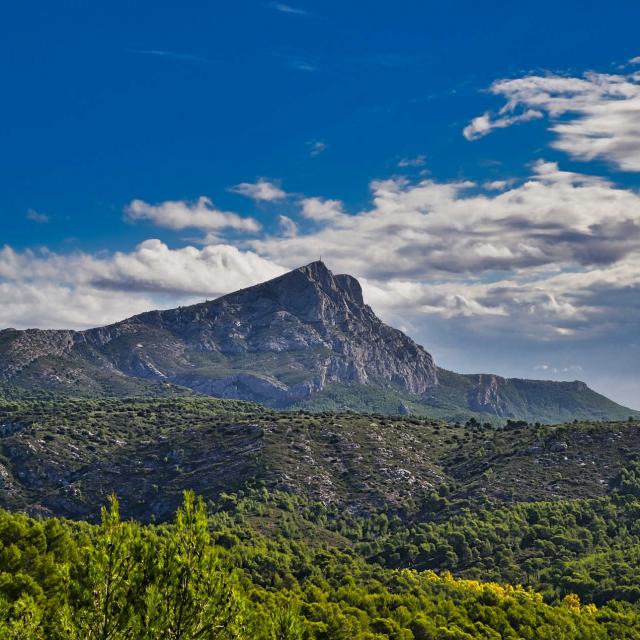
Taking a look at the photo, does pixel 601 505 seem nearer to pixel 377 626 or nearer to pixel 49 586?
pixel 377 626

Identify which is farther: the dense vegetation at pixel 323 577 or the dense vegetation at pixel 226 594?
the dense vegetation at pixel 323 577

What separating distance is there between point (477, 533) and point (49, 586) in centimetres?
12831

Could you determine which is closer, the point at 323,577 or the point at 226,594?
the point at 226,594

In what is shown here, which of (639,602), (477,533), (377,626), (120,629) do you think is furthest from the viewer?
(477,533)

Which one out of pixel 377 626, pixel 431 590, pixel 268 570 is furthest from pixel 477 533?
pixel 377 626

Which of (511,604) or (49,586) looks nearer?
(49,586)

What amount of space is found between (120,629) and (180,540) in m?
4.23

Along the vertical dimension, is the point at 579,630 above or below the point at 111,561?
below

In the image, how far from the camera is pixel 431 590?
13550 cm

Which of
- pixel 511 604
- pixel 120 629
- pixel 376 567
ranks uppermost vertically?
pixel 120 629

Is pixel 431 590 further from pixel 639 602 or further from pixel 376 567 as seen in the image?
pixel 639 602

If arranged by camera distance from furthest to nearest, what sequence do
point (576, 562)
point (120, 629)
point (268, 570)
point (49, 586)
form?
point (576, 562) → point (268, 570) → point (49, 586) → point (120, 629)

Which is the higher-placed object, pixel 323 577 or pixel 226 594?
pixel 226 594

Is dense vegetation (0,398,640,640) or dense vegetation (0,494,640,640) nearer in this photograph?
dense vegetation (0,494,640,640)
